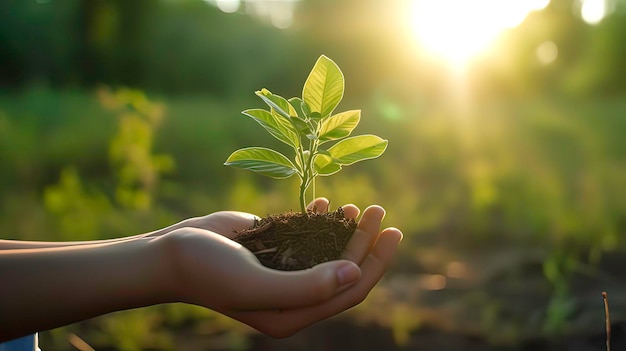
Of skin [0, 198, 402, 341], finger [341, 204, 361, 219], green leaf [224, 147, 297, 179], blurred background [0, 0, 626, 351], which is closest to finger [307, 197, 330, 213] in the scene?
finger [341, 204, 361, 219]

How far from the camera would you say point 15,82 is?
11.3ft

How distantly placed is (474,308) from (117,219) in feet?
4.92

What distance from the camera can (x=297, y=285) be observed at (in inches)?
26.5

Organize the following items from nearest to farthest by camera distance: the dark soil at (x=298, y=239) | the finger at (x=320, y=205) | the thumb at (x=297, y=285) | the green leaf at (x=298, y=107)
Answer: the thumb at (x=297, y=285)
the dark soil at (x=298, y=239)
the green leaf at (x=298, y=107)
the finger at (x=320, y=205)

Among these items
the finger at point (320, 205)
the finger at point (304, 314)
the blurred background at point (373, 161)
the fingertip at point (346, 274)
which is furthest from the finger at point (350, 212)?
the blurred background at point (373, 161)

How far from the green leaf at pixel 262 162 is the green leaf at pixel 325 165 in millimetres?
45

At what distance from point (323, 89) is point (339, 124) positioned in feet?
0.20

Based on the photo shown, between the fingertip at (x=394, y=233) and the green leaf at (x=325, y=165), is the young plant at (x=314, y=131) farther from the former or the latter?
the fingertip at (x=394, y=233)

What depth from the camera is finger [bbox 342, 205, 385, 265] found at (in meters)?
0.83

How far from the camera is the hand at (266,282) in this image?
678mm

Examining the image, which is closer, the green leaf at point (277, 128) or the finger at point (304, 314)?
the finger at point (304, 314)

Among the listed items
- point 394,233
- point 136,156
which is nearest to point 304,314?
point 394,233

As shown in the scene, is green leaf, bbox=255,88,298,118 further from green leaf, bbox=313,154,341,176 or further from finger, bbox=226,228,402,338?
finger, bbox=226,228,402,338

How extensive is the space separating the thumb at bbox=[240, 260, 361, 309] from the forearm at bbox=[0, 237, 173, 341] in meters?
0.15
